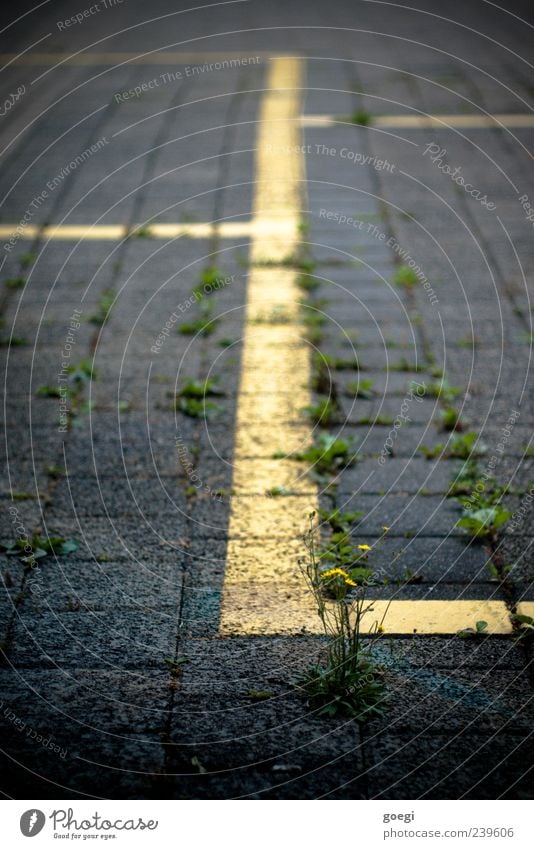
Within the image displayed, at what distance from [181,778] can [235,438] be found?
1675mm

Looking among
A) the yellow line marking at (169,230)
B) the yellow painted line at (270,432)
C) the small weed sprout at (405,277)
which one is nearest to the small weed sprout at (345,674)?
the yellow painted line at (270,432)

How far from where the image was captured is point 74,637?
103 inches

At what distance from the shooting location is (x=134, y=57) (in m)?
8.56

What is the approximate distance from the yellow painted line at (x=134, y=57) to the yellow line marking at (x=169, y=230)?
3394 millimetres

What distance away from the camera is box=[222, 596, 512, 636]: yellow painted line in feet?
8.64

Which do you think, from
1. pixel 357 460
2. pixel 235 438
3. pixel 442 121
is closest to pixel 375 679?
pixel 357 460

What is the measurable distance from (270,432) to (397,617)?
1.16m

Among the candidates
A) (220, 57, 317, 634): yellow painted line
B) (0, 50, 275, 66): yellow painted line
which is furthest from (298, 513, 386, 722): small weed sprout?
(0, 50, 275, 66): yellow painted line

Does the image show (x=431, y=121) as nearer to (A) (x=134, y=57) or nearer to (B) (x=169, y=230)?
(B) (x=169, y=230)

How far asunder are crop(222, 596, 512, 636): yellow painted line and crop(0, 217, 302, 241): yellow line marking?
3.07 metres

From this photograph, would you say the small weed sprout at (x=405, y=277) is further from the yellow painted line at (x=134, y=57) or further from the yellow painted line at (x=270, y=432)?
the yellow painted line at (x=134, y=57)

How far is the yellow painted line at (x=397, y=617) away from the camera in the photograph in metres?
2.63

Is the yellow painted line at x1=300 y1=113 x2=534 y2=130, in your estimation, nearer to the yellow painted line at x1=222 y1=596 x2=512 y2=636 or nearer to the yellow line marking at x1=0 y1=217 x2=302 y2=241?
the yellow line marking at x1=0 y1=217 x2=302 y2=241

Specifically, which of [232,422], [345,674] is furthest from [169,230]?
[345,674]
